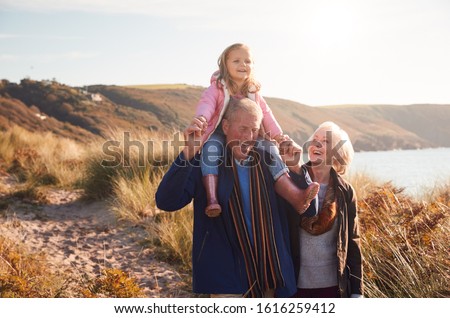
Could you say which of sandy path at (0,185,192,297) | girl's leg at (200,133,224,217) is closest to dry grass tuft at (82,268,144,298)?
sandy path at (0,185,192,297)

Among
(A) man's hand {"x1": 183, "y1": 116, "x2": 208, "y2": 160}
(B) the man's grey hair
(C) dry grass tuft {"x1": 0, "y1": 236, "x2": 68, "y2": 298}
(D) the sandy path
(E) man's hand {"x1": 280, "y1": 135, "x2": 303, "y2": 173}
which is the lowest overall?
(D) the sandy path

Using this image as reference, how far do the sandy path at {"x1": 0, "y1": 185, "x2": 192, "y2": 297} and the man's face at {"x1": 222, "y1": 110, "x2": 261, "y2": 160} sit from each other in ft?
8.41

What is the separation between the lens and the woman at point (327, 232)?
266 centimetres

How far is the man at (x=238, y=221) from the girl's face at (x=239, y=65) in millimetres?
666

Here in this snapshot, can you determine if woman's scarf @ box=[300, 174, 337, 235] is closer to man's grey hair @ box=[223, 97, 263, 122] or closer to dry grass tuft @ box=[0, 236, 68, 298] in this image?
man's grey hair @ box=[223, 97, 263, 122]

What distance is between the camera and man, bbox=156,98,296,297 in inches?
98.8

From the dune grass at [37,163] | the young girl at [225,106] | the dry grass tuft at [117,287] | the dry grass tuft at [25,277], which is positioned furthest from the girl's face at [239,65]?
the dune grass at [37,163]

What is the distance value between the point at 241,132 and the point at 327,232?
0.73m

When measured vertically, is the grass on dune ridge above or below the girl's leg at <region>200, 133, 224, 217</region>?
below

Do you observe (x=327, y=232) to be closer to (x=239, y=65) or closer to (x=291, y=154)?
(x=291, y=154)

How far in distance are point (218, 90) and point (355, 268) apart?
1.43m

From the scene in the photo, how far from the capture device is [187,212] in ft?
23.2

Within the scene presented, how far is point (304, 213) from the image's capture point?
101 inches
